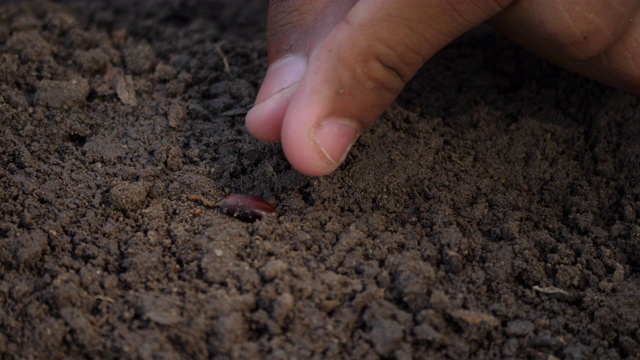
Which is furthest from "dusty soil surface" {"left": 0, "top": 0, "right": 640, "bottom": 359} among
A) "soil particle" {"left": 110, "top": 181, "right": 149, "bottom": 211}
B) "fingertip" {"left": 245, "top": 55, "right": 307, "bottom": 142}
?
"fingertip" {"left": 245, "top": 55, "right": 307, "bottom": 142}

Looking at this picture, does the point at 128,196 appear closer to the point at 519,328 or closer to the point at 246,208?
the point at 246,208

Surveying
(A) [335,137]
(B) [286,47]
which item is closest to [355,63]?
(A) [335,137]

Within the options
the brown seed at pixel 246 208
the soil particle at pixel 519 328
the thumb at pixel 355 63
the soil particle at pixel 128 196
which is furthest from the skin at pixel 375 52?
the soil particle at pixel 519 328

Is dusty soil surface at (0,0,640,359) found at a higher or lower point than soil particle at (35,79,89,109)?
higher

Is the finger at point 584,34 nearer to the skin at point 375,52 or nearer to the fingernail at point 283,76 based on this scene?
the skin at point 375,52

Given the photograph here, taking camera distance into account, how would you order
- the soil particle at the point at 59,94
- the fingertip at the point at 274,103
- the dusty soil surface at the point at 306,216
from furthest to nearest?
1. the soil particle at the point at 59,94
2. the fingertip at the point at 274,103
3. the dusty soil surface at the point at 306,216

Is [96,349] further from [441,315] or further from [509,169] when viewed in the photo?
[509,169]

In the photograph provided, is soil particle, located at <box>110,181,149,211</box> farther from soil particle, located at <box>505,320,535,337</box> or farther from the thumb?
soil particle, located at <box>505,320,535,337</box>
